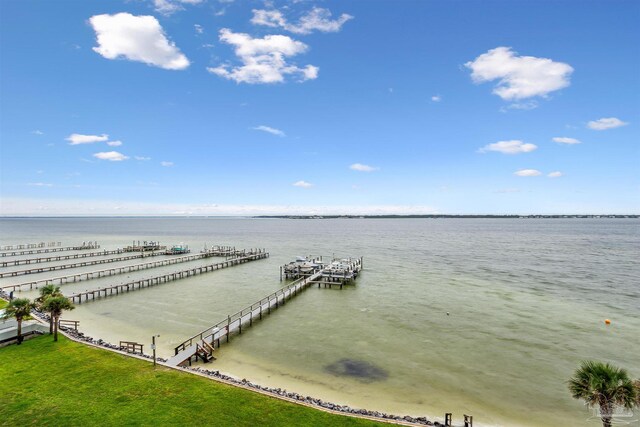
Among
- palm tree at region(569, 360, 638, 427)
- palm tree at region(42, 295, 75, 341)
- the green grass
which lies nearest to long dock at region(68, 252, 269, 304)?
palm tree at region(42, 295, 75, 341)

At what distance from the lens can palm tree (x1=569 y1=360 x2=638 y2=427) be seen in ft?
38.0

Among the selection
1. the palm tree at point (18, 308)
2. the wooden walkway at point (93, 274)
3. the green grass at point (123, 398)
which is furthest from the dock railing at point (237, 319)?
the wooden walkway at point (93, 274)

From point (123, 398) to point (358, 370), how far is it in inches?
519

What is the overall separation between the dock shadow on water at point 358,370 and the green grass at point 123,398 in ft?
21.7

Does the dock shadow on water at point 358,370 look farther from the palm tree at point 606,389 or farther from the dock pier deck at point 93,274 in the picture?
the dock pier deck at point 93,274

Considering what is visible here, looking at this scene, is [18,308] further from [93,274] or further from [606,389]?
[93,274]

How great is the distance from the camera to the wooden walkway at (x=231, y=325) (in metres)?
22.8

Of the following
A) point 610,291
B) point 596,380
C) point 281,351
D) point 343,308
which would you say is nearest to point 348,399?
point 281,351

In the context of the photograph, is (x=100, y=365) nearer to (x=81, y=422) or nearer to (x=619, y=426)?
(x=81, y=422)

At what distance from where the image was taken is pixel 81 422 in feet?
47.3

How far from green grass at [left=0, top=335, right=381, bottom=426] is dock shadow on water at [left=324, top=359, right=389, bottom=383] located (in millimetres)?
6616

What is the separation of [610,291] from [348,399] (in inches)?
1736

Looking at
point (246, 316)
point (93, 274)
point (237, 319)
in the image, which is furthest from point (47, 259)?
point (237, 319)

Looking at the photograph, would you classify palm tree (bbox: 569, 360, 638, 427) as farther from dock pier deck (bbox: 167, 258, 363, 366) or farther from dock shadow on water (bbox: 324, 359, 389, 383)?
dock pier deck (bbox: 167, 258, 363, 366)
